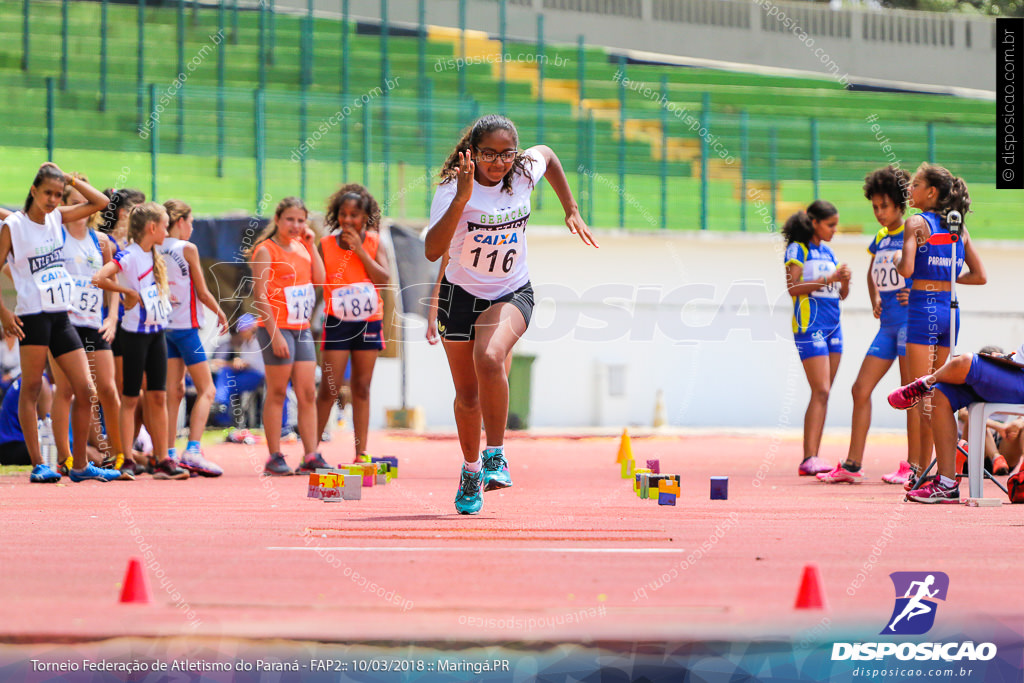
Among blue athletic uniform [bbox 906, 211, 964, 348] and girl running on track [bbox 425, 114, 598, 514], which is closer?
girl running on track [bbox 425, 114, 598, 514]

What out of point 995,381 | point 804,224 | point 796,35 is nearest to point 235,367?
point 804,224

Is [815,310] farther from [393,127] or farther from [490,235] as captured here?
[393,127]

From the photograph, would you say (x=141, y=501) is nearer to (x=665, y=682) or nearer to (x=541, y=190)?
(x=665, y=682)

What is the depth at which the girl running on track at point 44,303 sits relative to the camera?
324 inches

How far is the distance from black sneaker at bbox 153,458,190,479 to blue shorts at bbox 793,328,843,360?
475 centimetres

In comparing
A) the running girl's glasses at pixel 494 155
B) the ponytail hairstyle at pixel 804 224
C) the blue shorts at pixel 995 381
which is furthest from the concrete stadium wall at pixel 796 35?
the running girl's glasses at pixel 494 155

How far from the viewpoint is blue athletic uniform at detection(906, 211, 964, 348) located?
777 cm

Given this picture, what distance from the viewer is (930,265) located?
7.79 metres

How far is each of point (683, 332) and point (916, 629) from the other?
46.5ft

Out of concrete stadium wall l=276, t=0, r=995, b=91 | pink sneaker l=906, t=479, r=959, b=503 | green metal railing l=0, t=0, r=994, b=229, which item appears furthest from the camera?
concrete stadium wall l=276, t=0, r=995, b=91

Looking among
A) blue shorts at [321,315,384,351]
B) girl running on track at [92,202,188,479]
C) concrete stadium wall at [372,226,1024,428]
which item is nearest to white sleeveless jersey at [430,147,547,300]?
blue shorts at [321,315,384,351]

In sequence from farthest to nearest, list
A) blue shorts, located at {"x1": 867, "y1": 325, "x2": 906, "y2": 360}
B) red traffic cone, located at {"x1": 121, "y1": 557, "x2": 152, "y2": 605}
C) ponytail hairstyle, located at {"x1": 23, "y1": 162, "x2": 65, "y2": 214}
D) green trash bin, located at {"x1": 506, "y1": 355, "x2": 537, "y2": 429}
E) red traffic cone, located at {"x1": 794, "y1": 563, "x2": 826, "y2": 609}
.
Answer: green trash bin, located at {"x1": 506, "y1": 355, "x2": 537, "y2": 429} < blue shorts, located at {"x1": 867, "y1": 325, "x2": 906, "y2": 360} < ponytail hairstyle, located at {"x1": 23, "y1": 162, "x2": 65, "y2": 214} < red traffic cone, located at {"x1": 121, "y1": 557, "x2": 152, "y2": 605} < red traffic cone, located at {"x1": 794, "y1": 563, "x2": 826, "y2": 609}

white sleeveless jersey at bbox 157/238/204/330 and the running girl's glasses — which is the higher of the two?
the running girl's glasses

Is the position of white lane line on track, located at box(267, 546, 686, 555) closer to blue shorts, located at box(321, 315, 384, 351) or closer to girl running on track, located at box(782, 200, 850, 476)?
blue shorts, located at box(321, 315, 384, 351)
